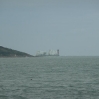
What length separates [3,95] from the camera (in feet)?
120

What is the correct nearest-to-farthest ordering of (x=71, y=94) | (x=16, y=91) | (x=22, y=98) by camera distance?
(x=22, y=98), (x=71, y=94), (x=16, y=91)

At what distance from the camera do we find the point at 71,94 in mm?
37156

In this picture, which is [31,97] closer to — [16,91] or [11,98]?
[11,98]

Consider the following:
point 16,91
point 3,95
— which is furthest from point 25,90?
point 3,95

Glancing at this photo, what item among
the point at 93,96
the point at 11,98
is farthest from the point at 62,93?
the point at 11,98

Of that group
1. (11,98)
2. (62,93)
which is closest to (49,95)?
(62,93)

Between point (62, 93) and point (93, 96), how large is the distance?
13.7ft

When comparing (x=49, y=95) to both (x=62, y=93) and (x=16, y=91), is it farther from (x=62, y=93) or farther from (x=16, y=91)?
(x=16, y=91)

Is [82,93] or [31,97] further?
[82,93]

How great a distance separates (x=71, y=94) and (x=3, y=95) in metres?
8.20

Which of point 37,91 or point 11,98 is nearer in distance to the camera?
point 11,98

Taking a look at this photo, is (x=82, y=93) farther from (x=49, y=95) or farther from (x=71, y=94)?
(x=49, y=95)

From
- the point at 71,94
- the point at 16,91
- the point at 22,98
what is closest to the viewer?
the point at 22,98

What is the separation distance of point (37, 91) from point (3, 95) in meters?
4.80
